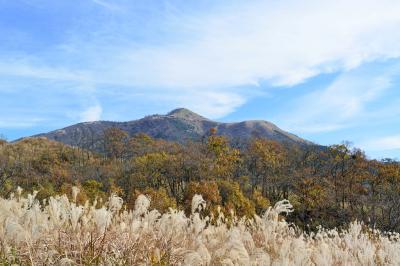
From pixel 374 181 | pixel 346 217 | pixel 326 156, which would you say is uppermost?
pixel 326 156

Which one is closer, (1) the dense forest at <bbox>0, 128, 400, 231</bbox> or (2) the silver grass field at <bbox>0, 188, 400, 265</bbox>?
(2) the silver grass field at <bbox>0, 188, 400, 265</bbox>

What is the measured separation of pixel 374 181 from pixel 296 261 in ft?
246

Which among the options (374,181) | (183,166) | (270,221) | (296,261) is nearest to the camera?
(296,261)

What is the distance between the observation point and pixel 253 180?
8731 cm

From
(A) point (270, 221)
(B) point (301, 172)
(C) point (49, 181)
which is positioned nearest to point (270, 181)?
(B) point (301, 172)

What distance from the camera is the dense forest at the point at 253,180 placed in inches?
2457

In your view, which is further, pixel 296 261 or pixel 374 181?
pixel 374 181

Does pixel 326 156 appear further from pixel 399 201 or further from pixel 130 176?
pixel 130 176

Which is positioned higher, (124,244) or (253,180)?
(253,180)

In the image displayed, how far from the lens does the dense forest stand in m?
62.4

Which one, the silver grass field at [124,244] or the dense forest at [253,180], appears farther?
the dense forest at [253,180]

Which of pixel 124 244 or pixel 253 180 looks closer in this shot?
pixel 124 244

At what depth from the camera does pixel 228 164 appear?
84.7 m

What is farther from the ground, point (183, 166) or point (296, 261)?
point (183, 166)
